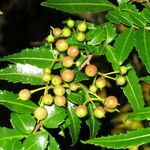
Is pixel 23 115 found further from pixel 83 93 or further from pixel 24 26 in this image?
pixel 24 26

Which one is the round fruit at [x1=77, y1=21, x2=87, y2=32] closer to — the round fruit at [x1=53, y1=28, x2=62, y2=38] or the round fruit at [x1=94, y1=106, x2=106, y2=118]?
the round fruit at [x1=53, y1=28, x2=62, y2=38]

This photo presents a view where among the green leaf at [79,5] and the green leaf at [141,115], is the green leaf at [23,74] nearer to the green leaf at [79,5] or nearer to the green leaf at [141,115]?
the green leaf at [79,5]

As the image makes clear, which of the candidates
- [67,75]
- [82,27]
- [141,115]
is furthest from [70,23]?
[141,115]

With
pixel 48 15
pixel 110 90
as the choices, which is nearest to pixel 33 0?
pixel 48 15

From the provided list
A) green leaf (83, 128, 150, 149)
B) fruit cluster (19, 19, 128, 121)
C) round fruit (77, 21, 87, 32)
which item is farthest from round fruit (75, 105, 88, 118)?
round fruit (77, 21, 87, 32)

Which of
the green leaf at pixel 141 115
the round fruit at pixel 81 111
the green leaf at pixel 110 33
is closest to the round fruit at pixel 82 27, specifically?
the green leaf at pixel 110 33

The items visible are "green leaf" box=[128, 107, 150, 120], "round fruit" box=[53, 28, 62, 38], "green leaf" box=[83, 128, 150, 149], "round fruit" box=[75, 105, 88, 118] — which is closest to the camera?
"green leaf" box=[83, 128, 150, 149]
